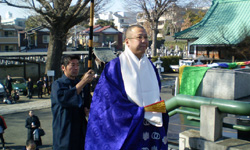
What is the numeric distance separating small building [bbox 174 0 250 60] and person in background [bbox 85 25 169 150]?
63.9ft

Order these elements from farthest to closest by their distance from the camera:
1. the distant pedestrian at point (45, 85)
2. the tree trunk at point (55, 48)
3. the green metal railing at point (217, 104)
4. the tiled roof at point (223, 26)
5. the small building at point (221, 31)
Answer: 1. the tiled roof at point (223, 26)
2. the small building at point (221, 31)
3. the distant pedestrian at point (45, 85)
4. the tree trunk at point (55, 48)
5. the green metal railing at point (217, 104)

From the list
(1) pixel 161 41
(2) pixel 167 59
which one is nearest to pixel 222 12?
(2) pixel 167 59

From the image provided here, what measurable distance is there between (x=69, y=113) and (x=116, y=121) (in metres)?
0.69

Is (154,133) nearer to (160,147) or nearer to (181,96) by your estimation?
(160,147)

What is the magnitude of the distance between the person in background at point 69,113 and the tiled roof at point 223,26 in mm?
20458

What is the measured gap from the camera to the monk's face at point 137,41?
2727 millimetres

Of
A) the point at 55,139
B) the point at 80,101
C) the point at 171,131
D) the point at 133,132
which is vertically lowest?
the point at 171,131

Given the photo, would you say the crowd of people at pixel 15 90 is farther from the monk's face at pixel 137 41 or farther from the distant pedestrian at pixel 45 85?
the monk's face at pixel 137 41

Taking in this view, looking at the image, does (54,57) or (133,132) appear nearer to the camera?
(133,132)

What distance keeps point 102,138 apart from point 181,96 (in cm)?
109

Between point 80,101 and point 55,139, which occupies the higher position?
point 80,101

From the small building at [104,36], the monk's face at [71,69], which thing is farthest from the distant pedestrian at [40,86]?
the small building at [104,36]

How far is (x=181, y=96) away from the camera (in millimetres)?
3182

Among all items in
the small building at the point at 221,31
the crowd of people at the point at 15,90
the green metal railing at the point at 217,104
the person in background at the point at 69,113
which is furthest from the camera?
the small building at the point at 221,31
